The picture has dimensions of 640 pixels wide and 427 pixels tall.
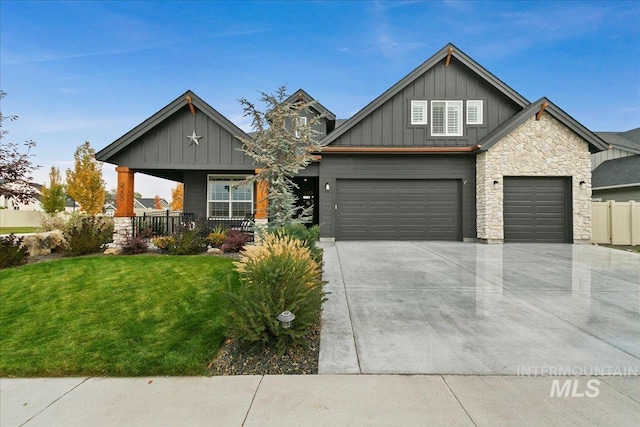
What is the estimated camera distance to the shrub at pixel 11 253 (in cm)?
766

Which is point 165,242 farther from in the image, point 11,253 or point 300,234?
point 300,234

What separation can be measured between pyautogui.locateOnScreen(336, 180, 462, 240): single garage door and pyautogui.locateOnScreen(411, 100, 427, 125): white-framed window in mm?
2551

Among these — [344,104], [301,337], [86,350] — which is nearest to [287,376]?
[301,337]

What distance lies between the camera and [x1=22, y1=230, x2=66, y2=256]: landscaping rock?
29.9ft

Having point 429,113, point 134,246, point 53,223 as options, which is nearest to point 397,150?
point 429,113

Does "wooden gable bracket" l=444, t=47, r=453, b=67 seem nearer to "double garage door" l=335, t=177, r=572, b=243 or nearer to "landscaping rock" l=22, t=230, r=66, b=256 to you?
"double garage door" l=335, t=177, r=572, b=243

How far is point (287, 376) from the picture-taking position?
9.93 ft

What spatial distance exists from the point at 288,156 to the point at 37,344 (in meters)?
5.52

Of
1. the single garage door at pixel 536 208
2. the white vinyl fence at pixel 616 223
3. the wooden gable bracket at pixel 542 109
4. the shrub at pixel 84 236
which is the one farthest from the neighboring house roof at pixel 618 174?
the shrub at pixel 84 236

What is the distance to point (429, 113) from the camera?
12500mm

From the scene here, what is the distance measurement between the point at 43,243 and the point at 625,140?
3339 cm

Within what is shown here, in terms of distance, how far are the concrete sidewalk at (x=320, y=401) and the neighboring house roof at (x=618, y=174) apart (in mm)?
18682

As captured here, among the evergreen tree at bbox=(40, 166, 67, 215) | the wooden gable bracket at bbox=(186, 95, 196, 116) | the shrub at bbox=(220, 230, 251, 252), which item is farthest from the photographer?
the evergreen tree at bbox=(40, 166, 67, 215)

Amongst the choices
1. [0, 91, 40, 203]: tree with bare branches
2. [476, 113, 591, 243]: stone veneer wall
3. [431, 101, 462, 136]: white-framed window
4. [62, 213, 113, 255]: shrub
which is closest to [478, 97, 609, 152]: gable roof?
[476, 113, 591, 243]: stone veneer wall
